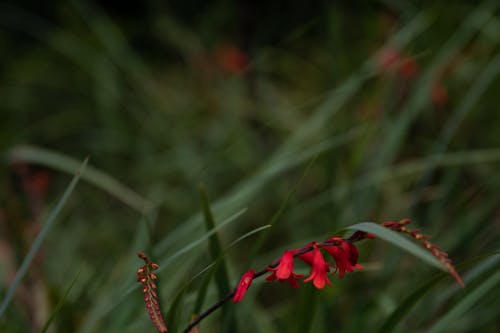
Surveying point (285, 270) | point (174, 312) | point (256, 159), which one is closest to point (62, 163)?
point (256, 159)

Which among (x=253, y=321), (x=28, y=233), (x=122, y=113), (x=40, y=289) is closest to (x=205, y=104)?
(x=122, y=113)

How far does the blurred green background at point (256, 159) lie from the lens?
1.11 meters

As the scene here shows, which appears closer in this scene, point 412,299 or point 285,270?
point 285,270

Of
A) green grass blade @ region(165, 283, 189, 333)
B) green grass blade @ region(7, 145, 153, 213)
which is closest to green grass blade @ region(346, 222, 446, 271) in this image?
green grass blade @ region(165, 283, 189, 333)

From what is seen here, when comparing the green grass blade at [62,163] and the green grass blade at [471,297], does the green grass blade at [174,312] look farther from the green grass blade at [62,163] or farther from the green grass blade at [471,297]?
the green grass blade at [62,163]

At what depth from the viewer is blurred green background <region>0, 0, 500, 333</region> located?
43.8 inches

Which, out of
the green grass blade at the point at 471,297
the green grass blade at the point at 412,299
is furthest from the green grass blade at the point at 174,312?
the green grass blade at the point at 471,297

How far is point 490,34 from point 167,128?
3.57ft

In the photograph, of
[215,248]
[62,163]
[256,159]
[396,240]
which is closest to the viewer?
[396,240]

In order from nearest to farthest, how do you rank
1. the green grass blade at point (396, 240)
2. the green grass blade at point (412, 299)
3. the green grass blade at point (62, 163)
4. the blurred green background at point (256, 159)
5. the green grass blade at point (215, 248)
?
the green grass blade at point (396, 240), the green grass blade at point (412, 299), the green grass blade at point (215, 248), the blurred green background at point (256, 159), the green grass blade at point (62, 163)

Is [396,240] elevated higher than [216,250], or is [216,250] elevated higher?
[216,250]

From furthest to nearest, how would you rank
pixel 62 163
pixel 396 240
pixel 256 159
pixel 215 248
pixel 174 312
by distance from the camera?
1. pixel 256 159
2. pixel 62 163
3. pixel 215 248
4. pixel 174 312
5. pixel 396 240

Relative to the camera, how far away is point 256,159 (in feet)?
5.69

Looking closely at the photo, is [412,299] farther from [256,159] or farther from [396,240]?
[256,159]
